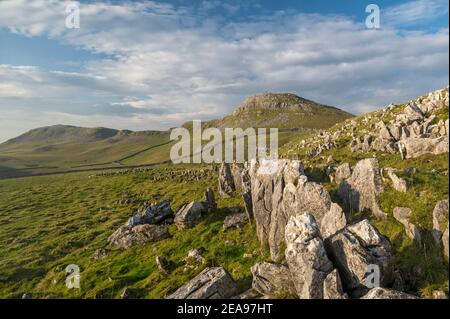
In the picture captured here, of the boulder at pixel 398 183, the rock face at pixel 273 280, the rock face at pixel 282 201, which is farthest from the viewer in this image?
the rock face at pixel 282 201

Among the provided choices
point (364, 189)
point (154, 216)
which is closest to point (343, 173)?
point (364, 189)

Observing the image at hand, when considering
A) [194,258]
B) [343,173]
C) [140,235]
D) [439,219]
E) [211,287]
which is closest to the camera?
[439,219]

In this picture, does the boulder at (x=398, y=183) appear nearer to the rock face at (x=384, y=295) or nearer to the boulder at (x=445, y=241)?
the boulder at (x=445, y=241)

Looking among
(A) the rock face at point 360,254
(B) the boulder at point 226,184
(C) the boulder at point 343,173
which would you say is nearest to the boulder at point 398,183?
(C) the boulder at point 343,173

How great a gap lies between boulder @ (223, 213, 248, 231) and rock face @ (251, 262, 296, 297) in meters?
12.6

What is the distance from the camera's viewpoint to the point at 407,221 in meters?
21.7

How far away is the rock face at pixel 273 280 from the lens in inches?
793

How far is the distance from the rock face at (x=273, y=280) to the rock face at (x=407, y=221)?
751cm

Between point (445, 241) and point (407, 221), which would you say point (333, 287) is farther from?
point (407, 221)

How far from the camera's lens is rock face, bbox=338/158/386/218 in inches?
972

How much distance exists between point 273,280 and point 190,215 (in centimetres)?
1847

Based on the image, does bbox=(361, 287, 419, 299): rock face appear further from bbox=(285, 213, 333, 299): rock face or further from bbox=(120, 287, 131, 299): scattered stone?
bbox=(120, 287, 131, 299): scattered stone

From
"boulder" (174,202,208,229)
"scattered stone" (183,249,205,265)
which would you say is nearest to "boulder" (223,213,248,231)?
"boulder" (174,202,208,229)

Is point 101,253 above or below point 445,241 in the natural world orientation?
below
